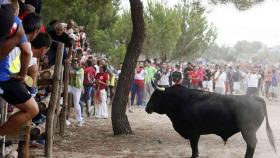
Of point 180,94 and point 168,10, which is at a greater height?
point 168,10

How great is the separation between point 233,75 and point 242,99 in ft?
66.2

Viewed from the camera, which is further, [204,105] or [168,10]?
[168,10]

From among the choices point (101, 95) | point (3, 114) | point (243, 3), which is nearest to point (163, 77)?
point (101, 95)

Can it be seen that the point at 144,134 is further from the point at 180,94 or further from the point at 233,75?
the point at 233,75

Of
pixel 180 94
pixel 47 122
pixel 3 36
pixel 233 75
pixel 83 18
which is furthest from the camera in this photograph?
pixel 83 18

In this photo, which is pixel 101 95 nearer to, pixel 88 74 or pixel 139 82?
pixel 88 74

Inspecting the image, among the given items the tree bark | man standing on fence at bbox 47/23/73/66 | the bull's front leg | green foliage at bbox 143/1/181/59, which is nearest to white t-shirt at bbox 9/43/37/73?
man standing on fence at bbox 47/23/73/66

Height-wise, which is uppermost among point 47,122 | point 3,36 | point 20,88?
point 3,36

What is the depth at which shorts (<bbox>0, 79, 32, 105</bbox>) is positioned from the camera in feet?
17.7

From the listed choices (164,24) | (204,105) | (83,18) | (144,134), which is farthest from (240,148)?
(164,24)

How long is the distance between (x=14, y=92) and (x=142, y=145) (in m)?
6.13

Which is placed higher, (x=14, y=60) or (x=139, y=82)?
(x=14, y=60)

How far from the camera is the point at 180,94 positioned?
10.6m

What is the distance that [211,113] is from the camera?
1008 cm
